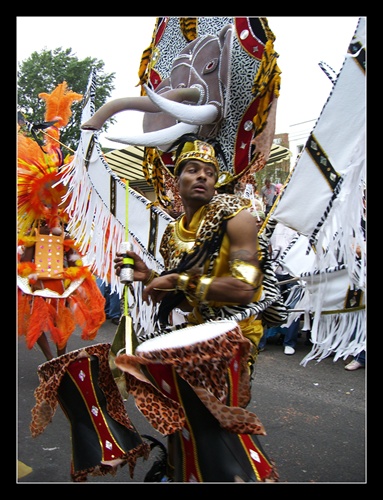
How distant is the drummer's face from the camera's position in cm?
212

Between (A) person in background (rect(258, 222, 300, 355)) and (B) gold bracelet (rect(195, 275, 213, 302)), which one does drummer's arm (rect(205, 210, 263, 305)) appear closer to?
(B) gold bracelet (rect(195, 275, 213, 302))

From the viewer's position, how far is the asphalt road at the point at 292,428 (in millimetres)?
2910

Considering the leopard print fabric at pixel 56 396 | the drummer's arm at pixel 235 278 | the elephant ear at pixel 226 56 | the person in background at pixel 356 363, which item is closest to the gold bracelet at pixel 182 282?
the drummer's arm at pixel 235 278

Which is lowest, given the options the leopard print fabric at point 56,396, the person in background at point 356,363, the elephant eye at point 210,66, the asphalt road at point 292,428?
the asphalt road at point 292,428

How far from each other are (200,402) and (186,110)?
4.79 feet

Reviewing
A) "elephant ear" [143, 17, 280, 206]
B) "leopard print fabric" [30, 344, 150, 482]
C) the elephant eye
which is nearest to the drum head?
"leopard print fabric" [30, 344, 150, 482]

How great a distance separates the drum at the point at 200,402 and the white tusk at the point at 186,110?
118 cm

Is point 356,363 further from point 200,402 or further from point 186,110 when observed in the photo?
point 200,402

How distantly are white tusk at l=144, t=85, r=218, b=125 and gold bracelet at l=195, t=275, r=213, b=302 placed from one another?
94 centimetres

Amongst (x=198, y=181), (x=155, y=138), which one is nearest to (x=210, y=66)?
(x=155, y=138)

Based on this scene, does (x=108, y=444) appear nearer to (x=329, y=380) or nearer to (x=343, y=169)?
(x=343, y=169)

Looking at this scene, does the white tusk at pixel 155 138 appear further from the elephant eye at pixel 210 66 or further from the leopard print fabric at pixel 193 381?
the leopard print fabric at pixel 193 381

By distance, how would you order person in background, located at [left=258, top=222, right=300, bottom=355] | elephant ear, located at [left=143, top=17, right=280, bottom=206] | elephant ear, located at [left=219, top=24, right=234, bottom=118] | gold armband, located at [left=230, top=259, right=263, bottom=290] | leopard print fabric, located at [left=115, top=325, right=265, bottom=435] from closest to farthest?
leopard print fabric, located at [left=115, top=325, right=265, bottom=435] < gold armband, located at [left=230, top=259, right=263, bottom=290] < elephant ear, located at [left=143, top=17, right=280, bottom=206] < elephant ear, located at [left=219, top=24, right=234, bottom=118] < person in background, located at [left=258, top=222, right=300, bottom=355]
